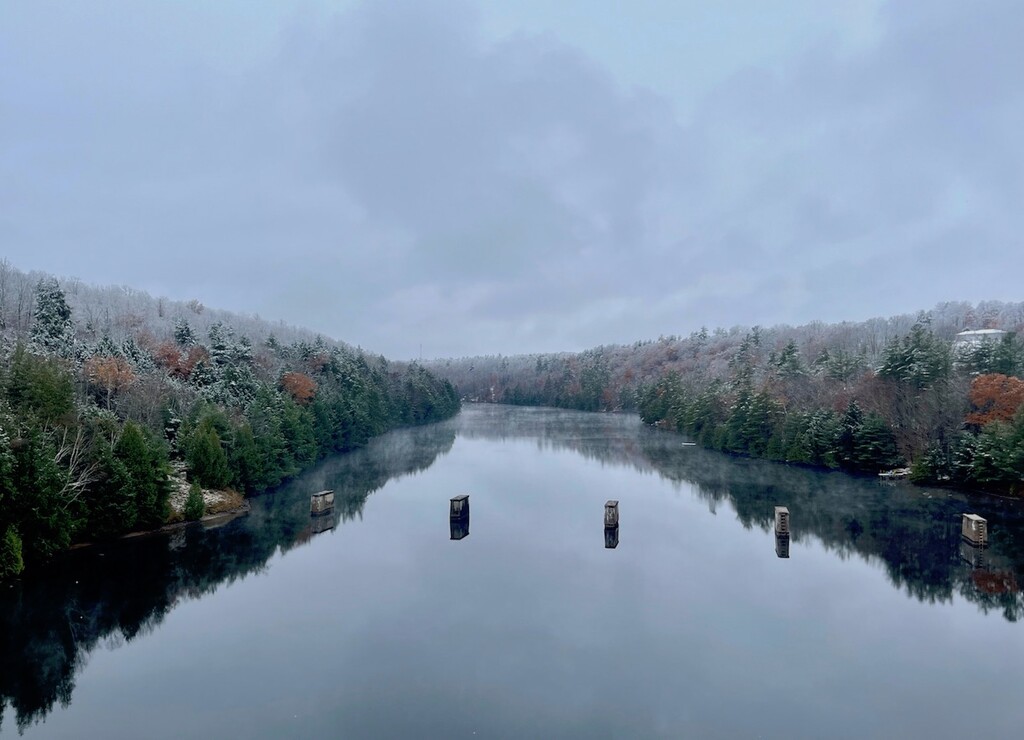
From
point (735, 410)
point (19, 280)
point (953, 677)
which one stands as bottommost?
point (953, 677)

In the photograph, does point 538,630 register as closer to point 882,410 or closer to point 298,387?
point 882,410

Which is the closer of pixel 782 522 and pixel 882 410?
pixel 782 522

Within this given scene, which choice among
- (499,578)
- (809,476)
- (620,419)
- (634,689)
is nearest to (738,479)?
(809,476)

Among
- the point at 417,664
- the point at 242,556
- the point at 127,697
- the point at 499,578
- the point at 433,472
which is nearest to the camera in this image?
the point at 127,697

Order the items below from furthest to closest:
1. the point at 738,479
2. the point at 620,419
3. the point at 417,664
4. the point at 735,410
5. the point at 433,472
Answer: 1. the point at 620,419
2. the point at 735,410
3. the point at 433,472
4. the point at 738,479
5. the point at 417,664

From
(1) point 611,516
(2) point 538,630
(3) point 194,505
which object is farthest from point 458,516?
(2) point 538,630

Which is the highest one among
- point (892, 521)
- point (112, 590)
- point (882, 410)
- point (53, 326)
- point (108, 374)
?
point (53, 326)

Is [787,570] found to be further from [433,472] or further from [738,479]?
[433,472]

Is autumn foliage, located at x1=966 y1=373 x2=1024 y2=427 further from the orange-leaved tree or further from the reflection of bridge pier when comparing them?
the orange-leaved tree
